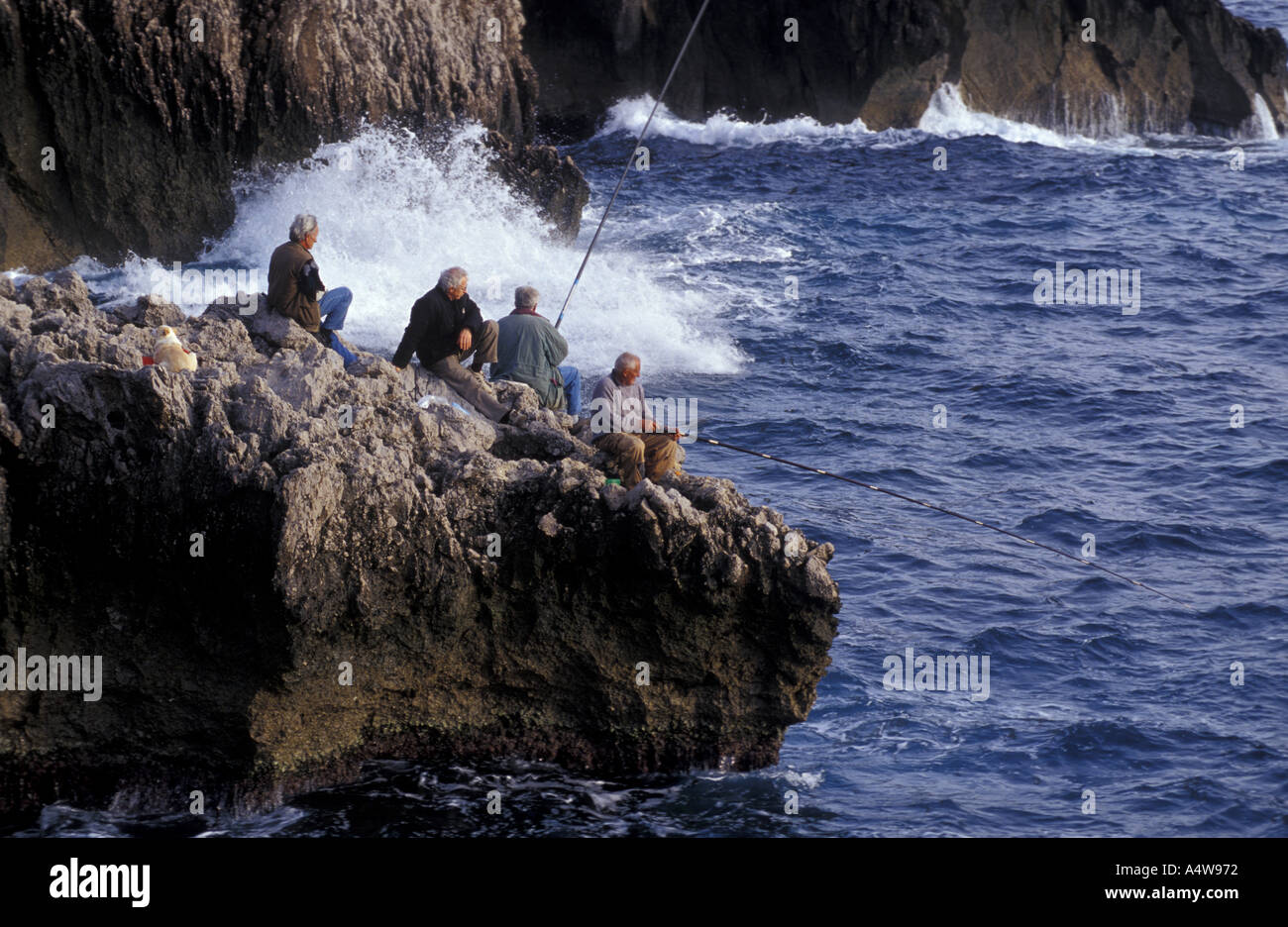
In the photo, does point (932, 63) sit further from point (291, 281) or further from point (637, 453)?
point (637, 453)

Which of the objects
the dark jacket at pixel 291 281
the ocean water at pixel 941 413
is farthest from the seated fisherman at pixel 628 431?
the dark jacket at pixel 291 281

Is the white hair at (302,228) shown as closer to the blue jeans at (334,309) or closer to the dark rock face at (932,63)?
the blue jeans at (334,309)

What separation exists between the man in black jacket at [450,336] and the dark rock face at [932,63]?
64.7ft

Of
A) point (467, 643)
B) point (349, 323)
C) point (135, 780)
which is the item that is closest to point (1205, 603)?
point (467, 643)

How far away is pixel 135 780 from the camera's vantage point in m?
7.28

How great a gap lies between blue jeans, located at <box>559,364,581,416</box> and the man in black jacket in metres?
0.70

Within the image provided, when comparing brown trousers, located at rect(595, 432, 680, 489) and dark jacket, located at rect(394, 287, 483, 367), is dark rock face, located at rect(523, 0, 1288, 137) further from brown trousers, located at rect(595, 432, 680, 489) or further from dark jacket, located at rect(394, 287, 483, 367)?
brown trousers, located at rect(595, 432, 680, 489)

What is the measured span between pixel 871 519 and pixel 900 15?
17505mm

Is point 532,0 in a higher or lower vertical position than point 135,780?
higher

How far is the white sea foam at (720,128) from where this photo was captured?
1113 inches

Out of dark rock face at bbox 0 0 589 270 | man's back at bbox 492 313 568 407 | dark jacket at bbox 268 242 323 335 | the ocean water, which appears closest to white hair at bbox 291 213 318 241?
dark jacket at bbox 268 242 323 335

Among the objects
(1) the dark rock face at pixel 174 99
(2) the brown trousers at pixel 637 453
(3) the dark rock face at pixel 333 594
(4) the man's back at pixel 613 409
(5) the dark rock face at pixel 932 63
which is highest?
(5) the dark rock face at pixel 932 63

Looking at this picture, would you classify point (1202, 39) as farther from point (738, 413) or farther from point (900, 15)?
point (738, 413)

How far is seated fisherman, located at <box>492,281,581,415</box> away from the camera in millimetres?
9742
